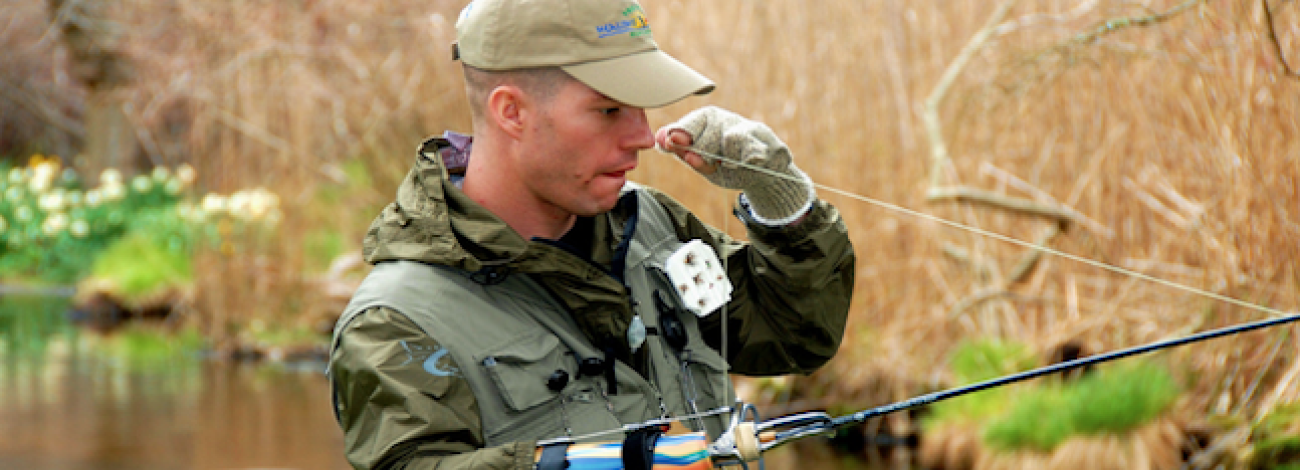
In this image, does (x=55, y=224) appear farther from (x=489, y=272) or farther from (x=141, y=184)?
(x=489, y=272)

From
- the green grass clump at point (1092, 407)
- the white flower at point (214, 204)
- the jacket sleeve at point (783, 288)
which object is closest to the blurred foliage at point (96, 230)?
the white flower at point (214, 204)

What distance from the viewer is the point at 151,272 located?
11430 millimetres

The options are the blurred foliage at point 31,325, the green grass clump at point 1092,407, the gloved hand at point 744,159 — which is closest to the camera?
the gloved hand at point 744,159

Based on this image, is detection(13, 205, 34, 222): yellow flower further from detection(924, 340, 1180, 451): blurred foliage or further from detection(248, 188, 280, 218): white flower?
detection(924, 340, 1180, 451): blurred foliage

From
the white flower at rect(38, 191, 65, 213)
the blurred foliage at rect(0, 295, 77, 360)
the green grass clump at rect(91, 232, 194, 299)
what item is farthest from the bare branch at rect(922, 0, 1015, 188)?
the white flower at rect(38, 191, 65, 213)

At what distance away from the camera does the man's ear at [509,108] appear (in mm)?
1867

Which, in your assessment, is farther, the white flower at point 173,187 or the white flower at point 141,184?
the white flower at point 141,184

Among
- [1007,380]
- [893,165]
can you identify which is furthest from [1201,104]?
[1007,380]

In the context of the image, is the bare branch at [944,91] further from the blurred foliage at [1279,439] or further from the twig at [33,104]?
the twig at [33,104]

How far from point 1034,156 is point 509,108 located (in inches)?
157

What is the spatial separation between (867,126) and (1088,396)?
1.66m

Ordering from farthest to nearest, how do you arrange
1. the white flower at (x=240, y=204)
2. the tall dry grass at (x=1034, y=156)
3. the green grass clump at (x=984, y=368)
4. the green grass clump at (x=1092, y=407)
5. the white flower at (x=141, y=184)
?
the white flower at (x=141, y=184) → the white flower at (x=240, y=204) → the green grass clump at (x=984, y=368) → the green grass clump at (x=1092, y=407) → the tall dry grass at (x=1034, y=156)

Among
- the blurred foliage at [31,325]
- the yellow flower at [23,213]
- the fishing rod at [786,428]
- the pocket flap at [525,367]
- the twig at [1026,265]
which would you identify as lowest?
the blurred foliage at [31,325]

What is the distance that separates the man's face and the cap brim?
1.1 inches
